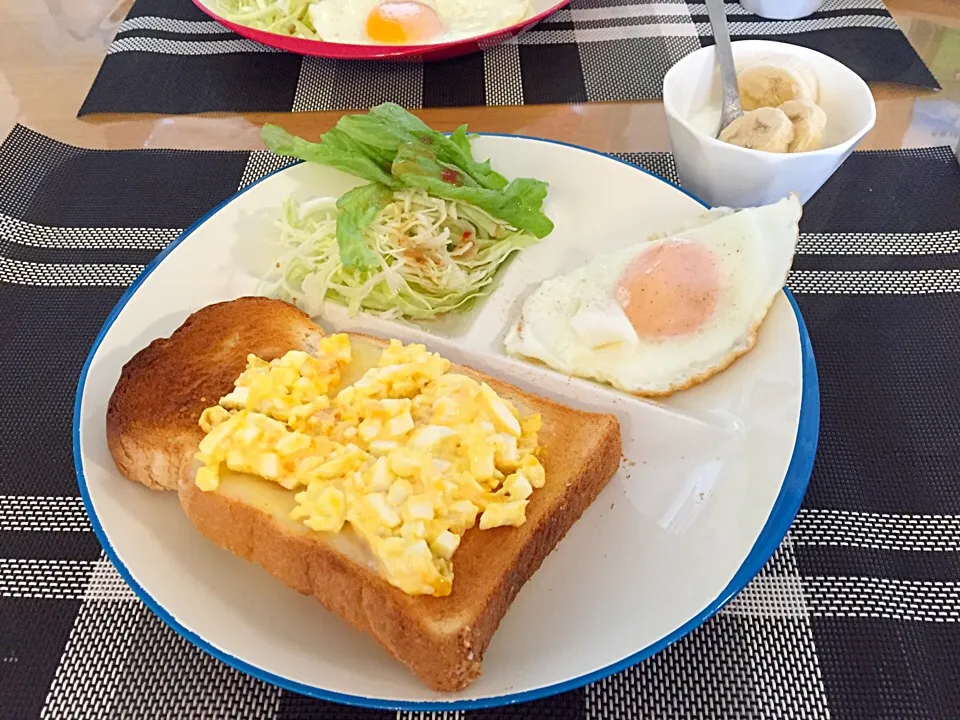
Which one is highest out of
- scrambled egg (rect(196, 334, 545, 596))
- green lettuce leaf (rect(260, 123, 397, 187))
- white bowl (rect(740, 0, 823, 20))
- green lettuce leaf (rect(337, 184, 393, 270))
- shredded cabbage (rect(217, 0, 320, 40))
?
shredded cabbage (rect(217, 0, 320, 40))

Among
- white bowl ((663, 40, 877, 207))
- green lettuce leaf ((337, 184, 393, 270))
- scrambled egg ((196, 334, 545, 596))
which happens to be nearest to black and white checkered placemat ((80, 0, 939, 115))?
white bowl ((663, 40, 877, 207))

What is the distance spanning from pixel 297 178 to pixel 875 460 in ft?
6.14

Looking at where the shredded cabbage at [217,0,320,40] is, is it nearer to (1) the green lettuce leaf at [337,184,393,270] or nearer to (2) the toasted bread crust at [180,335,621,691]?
(1) the green lettuce leaf at [337,184,393,270]

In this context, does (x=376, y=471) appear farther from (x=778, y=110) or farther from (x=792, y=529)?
(x=778, y=110)

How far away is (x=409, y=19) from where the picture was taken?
2965 millimetres

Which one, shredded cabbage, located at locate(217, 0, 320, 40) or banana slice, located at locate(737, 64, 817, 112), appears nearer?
banana slice, located at locate(737, 64, 817, 112)

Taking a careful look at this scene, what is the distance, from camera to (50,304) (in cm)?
217

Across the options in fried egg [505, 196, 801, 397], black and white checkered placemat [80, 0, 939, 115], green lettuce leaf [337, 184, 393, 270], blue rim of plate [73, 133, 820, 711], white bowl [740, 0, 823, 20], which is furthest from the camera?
white bowl [740, 0, 823, 20]

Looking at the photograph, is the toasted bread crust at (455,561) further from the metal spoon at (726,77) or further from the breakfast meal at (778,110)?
the metal spoon at (726,77)

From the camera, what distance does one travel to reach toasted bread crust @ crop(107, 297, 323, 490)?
5.16 feet

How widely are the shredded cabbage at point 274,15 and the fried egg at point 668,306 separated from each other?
6.12 ft

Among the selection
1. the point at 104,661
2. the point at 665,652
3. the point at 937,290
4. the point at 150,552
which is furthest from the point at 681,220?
the point at 104,661

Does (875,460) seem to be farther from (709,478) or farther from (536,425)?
(536,425)

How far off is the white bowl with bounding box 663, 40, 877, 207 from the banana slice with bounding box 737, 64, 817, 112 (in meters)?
0.07
